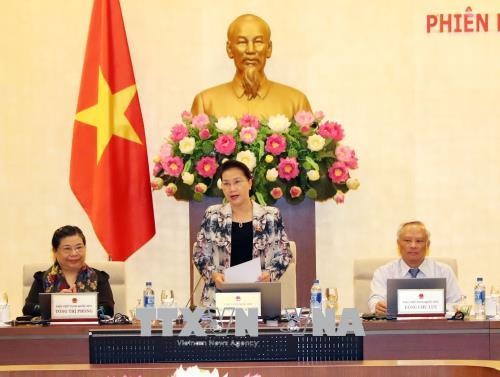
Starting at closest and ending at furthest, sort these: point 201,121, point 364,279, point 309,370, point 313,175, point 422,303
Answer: point 309,370 → point 422,303 → point 364,279 → point 313,175 → point 201,121

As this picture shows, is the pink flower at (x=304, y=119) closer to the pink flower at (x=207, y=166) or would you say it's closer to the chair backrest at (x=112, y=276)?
the pink flower at (x=207, y=166)

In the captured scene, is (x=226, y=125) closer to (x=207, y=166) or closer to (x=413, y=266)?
(x=207, y=166)

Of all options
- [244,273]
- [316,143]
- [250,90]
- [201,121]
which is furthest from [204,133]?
[244,273]

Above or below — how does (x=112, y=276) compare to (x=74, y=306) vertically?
above

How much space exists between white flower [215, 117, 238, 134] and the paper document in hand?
58.7 inches

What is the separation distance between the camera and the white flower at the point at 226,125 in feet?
19.5

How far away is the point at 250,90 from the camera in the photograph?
6691 millimetres

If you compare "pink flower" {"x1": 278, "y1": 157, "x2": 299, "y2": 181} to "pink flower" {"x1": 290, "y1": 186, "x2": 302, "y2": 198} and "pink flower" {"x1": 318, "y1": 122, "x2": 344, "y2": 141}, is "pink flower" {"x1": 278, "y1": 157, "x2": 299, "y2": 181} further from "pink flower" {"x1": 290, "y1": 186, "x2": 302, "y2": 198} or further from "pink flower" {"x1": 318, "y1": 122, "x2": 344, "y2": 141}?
"pink flower" {"x1": 318, "y1": 122, "x2": 344, "y2": 141}

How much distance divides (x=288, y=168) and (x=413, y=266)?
0.92 metres

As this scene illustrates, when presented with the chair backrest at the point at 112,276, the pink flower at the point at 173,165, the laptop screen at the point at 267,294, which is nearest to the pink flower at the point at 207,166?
the pink flower at the point at 173,165

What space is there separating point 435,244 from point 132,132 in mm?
2061

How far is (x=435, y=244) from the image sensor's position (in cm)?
726

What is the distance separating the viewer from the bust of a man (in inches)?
262

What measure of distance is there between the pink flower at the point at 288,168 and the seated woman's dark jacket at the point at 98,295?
1128mm
